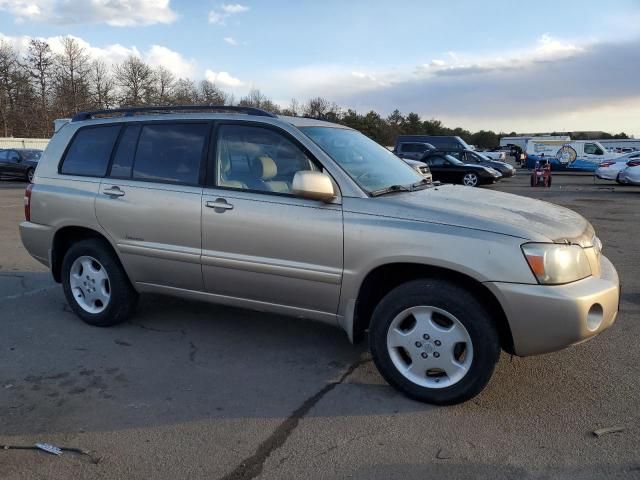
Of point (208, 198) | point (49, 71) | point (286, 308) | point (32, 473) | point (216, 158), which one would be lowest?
point (32, 473)

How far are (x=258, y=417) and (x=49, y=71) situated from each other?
66618 mm

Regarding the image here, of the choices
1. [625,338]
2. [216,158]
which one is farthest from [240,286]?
[625,338]

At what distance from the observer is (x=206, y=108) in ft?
14.5

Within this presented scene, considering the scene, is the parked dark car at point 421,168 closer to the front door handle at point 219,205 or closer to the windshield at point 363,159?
the windshield at point 363,159

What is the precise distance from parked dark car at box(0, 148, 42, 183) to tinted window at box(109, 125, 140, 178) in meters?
21.5

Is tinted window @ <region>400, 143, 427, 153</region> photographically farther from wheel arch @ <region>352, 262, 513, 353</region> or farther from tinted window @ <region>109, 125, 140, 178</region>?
wheel arch @ <region>352, 262, 513, 353</region>

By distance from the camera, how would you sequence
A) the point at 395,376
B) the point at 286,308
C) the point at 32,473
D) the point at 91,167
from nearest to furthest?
the point at 32,473
the point at 395,376
the point at 286,308
the point at 91,167

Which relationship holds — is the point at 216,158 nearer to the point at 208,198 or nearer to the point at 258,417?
the point at 208,198

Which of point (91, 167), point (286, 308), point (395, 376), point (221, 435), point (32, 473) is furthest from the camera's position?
point (91, 167)

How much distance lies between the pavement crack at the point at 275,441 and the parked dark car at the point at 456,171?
59.6ft

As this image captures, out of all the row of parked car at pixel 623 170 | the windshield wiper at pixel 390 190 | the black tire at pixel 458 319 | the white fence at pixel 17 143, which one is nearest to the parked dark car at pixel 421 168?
the windshield wiper at pixel 390 190

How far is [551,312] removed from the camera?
3.09 meters

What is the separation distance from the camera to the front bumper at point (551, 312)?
3.09 meters

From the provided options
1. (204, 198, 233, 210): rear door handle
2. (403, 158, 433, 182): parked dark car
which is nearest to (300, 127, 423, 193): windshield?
(403, 158, 433, 182): parked dark car
